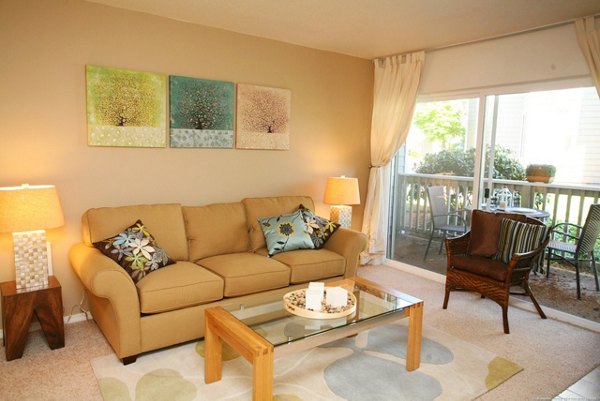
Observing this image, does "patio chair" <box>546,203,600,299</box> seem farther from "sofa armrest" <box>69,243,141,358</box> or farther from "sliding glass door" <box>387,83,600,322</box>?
"sofa armrest" <box>69,243,141,358</box>

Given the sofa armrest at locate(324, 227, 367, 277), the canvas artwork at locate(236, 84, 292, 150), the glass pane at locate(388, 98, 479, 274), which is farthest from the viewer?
the glass pane at locate(388, 98, 479, 274)

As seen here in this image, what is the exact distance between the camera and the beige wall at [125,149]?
118 inches

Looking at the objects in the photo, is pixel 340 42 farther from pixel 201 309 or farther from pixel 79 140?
pixel 201 309

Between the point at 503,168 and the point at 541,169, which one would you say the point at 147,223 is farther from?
the point at 541,169

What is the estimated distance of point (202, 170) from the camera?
3875mm

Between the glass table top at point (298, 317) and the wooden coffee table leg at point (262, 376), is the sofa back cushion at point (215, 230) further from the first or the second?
the wooden coffee table leg at point (262, 376)

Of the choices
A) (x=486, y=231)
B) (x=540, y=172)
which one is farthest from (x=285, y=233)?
(x=540, y=172)

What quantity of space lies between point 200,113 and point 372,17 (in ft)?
5.56

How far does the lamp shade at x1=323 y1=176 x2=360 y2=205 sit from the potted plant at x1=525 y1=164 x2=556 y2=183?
1.63 metres

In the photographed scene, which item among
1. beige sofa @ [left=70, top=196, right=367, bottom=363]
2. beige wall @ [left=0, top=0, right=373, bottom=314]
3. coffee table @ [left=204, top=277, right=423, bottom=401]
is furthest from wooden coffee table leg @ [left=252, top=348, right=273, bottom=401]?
beige wall @ [left=0, top=0, right=373, bottom=314]

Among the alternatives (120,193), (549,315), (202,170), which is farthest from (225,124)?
(549,315)

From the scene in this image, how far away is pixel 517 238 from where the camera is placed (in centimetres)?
352

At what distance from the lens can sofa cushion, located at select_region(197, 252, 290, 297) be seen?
307 cm

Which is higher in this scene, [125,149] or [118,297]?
[125,149]
